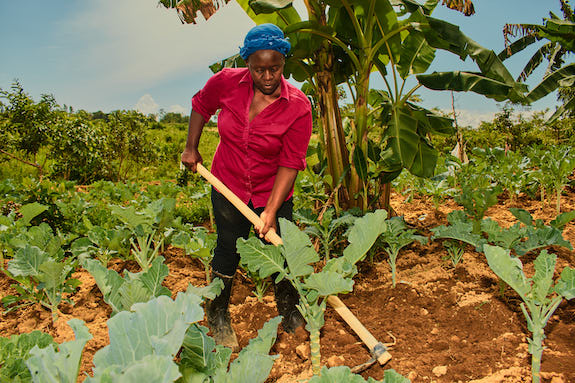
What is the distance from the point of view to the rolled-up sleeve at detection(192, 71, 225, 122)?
2.45 m

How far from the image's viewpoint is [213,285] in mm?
1938

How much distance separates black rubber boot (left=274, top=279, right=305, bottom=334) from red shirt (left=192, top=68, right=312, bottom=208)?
2.01 feet

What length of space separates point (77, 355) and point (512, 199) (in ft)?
18.9

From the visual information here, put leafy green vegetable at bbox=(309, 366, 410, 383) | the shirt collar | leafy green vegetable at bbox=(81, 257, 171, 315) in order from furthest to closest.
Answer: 1. the shirt collar
2. leafy green vegetable at bbox=(81, 257, 171, 315)
3. leafy green vegetable at bbox=(309, 366, 410, 383)

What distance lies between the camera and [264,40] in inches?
80.3

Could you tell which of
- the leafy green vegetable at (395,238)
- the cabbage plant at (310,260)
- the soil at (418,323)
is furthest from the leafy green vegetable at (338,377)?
the leafy green vegetable at (395,238)

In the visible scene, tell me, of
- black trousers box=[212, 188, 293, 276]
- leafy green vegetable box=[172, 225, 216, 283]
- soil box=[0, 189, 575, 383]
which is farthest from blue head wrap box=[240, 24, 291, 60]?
soil box=[0, 189, 575, 383]

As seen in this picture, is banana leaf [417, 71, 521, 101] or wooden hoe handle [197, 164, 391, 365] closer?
wooden hoe handle [197, 164, 391, 365]

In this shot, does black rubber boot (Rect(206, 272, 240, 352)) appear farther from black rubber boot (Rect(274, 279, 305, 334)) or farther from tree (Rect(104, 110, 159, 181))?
tree (Rect(104, 110, 159, 181))

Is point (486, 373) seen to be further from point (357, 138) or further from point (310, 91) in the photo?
point (310, 91)

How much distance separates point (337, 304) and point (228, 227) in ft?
2.98

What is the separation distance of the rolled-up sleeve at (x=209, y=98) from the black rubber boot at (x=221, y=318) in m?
1.11

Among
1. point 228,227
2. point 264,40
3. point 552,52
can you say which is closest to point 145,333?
point 228,227

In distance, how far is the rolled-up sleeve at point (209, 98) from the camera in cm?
245
